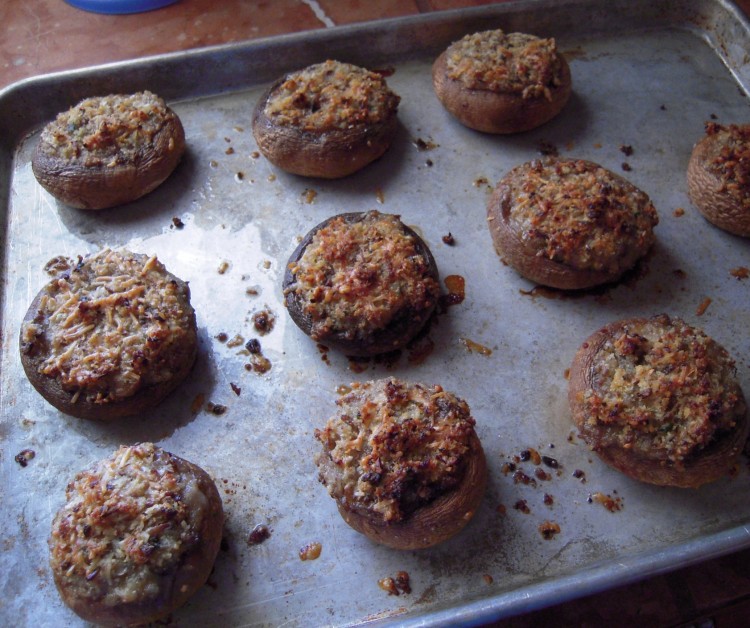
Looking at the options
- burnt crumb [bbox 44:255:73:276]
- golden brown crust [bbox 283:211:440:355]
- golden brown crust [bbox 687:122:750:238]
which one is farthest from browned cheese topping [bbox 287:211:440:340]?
golden brown crust [bbox 687:122:750:238]

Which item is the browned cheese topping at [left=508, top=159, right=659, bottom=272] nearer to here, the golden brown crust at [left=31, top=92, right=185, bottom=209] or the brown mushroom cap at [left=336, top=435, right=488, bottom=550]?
the brown mushroom cap at [left=336, top=435, right=488, bottom=550]

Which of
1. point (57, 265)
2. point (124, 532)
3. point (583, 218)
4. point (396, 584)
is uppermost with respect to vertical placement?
point (583, 218)

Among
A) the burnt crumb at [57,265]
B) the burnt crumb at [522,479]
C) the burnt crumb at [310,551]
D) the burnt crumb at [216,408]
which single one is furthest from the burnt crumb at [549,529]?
the burnt crumb at [57,265]

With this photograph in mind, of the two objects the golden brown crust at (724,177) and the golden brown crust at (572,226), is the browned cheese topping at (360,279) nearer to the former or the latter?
the golden brown crust at (572,226)

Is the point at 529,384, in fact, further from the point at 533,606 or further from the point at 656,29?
the point at 656,29

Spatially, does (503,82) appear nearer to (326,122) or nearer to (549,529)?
(326,122)

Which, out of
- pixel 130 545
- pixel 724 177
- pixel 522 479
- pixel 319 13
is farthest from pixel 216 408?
pixel 319 13
